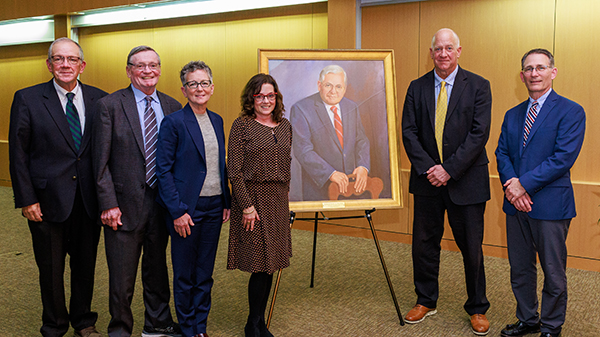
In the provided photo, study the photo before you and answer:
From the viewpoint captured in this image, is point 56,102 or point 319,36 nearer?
point 56,102

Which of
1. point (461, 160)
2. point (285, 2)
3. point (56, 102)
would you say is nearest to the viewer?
point (56, 102)

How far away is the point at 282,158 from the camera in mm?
2543

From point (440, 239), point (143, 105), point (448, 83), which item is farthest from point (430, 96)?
point (143, 105)

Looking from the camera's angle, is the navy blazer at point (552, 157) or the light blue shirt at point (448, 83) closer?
the navy blazer at point (552, 157)

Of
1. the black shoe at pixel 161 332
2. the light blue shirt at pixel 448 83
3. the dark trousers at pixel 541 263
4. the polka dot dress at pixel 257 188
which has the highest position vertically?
the light blue shirt at pixel 448 83

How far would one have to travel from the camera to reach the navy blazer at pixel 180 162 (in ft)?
8.06

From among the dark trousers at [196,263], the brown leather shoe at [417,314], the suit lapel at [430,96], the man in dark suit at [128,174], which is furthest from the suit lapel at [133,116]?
the brown leather shoe at [417,314]

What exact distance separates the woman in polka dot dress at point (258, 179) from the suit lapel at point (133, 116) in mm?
485

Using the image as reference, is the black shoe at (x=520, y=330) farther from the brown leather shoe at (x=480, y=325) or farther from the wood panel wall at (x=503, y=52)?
the wood panel wall at (x=503, y=52)

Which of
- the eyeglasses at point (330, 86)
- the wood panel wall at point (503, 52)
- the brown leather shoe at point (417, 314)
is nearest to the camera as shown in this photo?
the brown leather shoe at point (417, 314)

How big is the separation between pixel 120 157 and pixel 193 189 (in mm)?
421

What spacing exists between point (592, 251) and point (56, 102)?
435 centimetres

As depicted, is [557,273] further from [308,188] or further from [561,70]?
[561,70]

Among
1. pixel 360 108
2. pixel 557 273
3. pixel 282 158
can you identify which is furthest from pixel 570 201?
pixel 282 158
